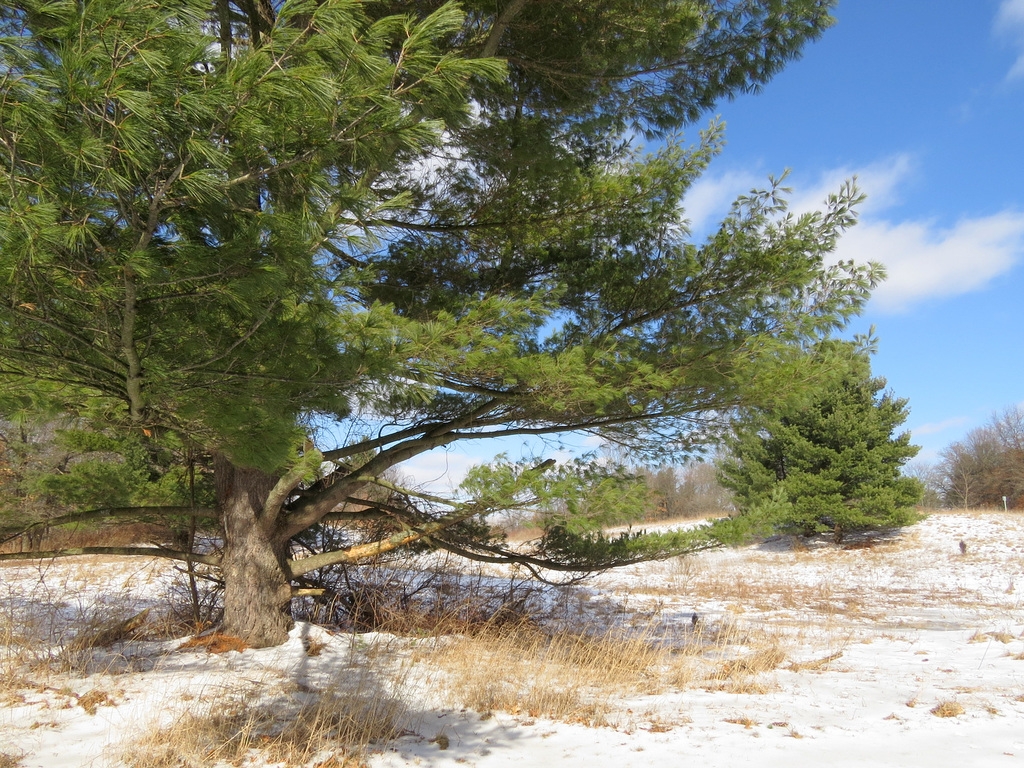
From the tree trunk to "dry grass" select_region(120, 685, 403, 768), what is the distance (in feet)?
4.89

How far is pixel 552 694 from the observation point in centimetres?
427

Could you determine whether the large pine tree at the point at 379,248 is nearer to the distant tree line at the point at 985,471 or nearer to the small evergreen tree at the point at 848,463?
the small evergreen tree at the point at 848,463

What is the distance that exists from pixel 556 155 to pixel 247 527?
4321mm

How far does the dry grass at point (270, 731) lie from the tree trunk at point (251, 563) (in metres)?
1.49

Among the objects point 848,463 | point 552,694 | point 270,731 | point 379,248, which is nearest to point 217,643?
point 270,731

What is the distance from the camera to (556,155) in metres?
5.47

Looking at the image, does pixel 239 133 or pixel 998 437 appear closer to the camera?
pixel 239 133

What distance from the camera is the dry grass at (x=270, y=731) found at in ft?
10.4

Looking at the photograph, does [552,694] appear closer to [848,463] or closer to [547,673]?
[547,673]

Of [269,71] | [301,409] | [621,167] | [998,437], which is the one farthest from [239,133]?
[998,437]

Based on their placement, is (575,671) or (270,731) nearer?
(270,731)

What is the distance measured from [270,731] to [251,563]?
2.23 m

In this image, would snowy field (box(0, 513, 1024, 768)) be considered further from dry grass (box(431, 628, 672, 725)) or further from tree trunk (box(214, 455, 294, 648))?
tree trunk (box(214, 455, 294, 648))

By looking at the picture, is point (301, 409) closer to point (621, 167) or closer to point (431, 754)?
point (431, 754)
